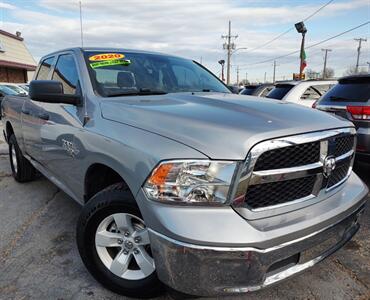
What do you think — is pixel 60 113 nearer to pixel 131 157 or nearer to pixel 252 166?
→ pixel 131 157

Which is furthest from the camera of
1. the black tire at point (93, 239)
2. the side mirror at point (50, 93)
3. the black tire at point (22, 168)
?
the black tire at point (22, 168)

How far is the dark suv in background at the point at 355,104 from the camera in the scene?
4.79 m

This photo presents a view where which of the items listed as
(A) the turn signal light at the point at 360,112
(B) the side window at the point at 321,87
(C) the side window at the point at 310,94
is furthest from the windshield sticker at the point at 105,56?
(B) the side window at the point at 321,87

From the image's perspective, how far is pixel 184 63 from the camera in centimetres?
405

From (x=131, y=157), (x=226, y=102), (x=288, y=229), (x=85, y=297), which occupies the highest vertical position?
(x=226, y=102)

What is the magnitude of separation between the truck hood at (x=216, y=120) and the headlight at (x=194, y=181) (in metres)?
0.07

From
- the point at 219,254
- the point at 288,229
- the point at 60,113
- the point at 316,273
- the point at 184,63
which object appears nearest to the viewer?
the point at 219,254

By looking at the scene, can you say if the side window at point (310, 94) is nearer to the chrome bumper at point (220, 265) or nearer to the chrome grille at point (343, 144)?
the chrome grille at point (343, 144)

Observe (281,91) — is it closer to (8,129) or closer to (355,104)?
(355,104)

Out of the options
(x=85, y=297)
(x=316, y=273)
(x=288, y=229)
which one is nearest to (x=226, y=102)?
(x=288, y=229)

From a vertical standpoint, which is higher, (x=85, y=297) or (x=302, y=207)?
(x=302, y=207)

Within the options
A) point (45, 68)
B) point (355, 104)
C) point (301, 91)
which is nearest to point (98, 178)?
point (45, 68)

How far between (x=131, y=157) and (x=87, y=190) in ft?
2.97

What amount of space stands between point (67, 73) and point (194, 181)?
2265 mm
